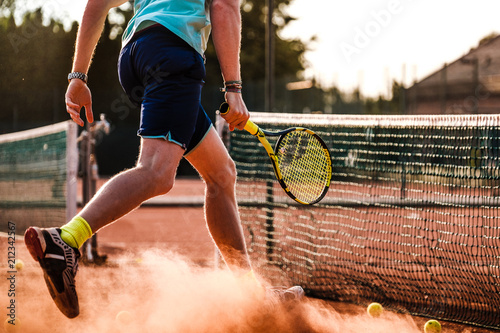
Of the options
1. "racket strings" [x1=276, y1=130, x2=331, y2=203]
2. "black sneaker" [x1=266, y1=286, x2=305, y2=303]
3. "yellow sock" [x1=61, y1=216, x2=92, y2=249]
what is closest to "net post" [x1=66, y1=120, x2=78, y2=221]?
"racket strings" [x1=276, y1=130, x2=331, y2=203]

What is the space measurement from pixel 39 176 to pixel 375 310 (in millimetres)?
5414

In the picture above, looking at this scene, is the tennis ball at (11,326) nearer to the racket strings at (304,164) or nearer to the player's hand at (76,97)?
the player's hand at (76,97)

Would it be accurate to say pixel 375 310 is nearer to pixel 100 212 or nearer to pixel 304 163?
pixel 304 163

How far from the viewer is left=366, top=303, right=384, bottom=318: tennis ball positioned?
4.14 m

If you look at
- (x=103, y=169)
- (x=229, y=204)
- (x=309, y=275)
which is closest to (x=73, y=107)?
(x=229, y=204)

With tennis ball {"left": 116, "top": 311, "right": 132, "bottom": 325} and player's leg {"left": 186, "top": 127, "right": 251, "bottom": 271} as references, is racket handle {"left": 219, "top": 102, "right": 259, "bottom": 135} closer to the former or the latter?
player's leg {"left": 186, "top": 127, "right": 251, "bottom": 271}

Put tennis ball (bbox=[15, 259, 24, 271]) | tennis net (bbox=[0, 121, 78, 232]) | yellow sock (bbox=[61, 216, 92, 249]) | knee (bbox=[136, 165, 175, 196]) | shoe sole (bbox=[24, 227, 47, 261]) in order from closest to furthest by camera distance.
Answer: shoe sole (bbox=[24, 227, 47, 261]) < yellow sock (bbox=[61, 216, 92, 249]) < knee (bbox=[136, 165, 175, 196]) < tennis ball (bbox=[15, 259, 24, 271]) < tennis net (bbox=[0, 121, 78, 232])

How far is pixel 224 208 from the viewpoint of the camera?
3.51 metres

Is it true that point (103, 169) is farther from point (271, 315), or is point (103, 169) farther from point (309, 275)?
point (271, 315)

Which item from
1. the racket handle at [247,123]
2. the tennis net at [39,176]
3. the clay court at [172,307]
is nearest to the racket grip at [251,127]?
the racket handle at [247,123]

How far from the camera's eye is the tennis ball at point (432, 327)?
374cm

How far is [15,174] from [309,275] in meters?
5.40

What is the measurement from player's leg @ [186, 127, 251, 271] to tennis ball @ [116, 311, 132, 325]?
0.57 m

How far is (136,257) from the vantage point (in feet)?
21.4
